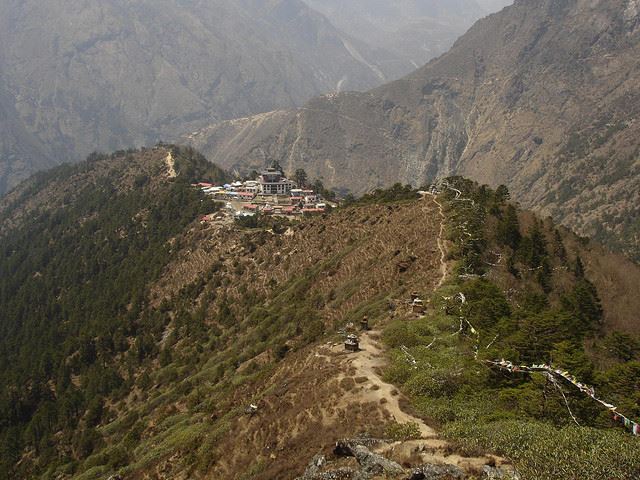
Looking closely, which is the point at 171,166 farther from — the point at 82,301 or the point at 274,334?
the point at 274,334

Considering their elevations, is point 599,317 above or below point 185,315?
above

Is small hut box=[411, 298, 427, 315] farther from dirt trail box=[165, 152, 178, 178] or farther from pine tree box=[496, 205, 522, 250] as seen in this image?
dirt trail box=[165, 152, 178, 178]

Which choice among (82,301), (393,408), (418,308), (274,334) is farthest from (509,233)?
(82,301)

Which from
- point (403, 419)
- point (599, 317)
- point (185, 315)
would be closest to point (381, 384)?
point (403, 419)

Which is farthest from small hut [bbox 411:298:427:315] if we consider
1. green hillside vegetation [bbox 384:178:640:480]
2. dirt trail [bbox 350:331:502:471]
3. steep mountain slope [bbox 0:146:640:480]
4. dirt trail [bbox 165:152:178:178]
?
dirt trail [bbox 165:152:178:178]

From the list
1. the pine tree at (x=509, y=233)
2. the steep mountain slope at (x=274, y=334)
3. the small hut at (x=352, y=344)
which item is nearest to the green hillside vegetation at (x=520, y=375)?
the steep mountain slope at (x=274, y=334)

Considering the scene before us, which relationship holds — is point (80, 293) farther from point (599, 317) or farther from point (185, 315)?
point (599, 317)
